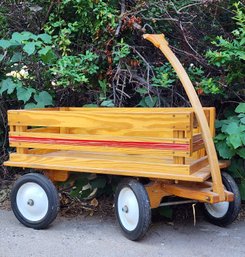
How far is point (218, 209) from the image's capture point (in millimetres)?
4102

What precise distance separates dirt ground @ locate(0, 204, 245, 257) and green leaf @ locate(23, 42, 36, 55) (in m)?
1.64

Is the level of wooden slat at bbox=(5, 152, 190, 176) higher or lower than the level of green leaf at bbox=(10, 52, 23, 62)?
lower

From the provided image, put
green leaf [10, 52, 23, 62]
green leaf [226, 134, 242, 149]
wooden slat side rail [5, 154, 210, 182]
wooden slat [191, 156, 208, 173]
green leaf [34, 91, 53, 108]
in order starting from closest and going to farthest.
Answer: wooden slat side rail [5, 154, 210, 182], wooden slat [191, 156, 208, 173], green leaf [226, 134, 242, 149], green leaf [34, 91, 53, 108], green leaf [10, 52, 23, 62]

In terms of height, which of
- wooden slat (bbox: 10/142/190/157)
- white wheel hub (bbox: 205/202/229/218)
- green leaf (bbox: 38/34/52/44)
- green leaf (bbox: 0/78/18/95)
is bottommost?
white wheel hub (bbox: 205/202/229/218)

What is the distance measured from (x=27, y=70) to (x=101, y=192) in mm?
1646

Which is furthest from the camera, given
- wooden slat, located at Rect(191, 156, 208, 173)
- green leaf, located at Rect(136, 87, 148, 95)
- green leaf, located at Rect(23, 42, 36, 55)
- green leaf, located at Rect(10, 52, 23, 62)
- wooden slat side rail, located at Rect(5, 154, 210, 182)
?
green leaf, located at Rect(10, 52, 23, 62)

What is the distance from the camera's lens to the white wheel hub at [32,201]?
4.04 m

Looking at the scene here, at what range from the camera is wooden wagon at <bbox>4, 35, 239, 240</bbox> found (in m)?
3.51

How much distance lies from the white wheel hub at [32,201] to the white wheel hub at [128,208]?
68 cm

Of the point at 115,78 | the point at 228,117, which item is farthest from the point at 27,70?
the point at 228,117

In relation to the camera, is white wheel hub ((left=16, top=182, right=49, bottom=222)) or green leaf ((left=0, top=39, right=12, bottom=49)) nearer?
white wheel hub ((left=16, top=182, right=49, bottom=222))

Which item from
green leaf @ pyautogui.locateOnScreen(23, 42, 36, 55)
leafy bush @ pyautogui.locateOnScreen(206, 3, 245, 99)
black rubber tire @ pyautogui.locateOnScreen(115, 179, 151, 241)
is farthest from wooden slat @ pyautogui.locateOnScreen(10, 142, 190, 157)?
leafy bush @ pyautogui.locateOnScreen(206, 3, 245, 99)

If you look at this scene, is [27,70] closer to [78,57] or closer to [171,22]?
[78,57]

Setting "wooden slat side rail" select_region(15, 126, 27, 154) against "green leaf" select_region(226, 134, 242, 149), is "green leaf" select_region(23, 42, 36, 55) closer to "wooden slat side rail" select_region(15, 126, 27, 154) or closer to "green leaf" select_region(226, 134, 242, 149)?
"wooden slat side rail" select_region(15, 126, 27, 154)
